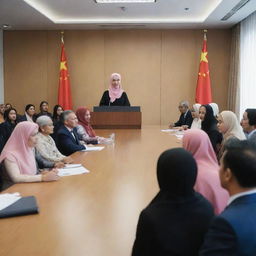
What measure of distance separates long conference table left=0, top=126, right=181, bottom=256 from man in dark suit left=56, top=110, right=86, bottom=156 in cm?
73

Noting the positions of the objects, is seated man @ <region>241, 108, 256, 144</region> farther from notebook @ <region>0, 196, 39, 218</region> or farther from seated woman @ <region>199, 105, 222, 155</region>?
notebook @ <region>0, 196, 39, 218</region>

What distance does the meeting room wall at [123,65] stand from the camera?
938 cm

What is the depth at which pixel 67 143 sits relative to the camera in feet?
14.5

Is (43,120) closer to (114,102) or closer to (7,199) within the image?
(7,199)

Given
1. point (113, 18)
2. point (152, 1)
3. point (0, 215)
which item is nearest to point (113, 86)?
point (152, 1)

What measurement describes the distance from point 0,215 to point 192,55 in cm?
819

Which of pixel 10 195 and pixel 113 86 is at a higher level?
pixel 113 86

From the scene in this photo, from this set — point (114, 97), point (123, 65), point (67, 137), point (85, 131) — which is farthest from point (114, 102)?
point (123, 65)

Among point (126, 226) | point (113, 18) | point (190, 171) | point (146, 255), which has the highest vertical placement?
point (113, 18)

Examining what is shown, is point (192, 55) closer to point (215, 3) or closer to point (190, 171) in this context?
point (215, 3)

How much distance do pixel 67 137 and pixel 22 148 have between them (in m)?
1.31

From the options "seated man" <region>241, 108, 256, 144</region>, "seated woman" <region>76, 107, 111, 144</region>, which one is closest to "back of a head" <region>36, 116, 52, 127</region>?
"seated woman" <region>76, 107, 111, 144</region>

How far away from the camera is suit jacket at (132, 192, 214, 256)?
1.23m

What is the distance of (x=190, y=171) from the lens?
4.14 feet
